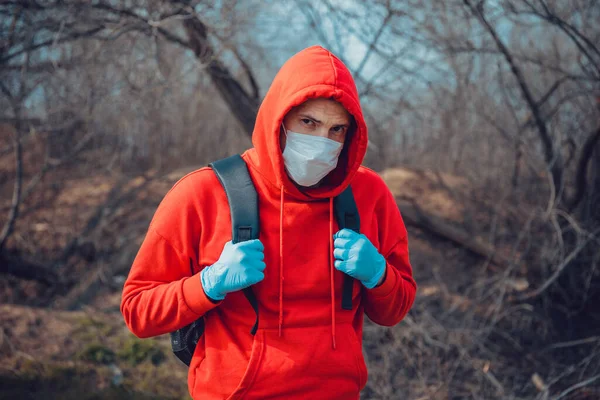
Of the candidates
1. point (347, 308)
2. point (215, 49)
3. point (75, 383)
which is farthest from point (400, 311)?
point (215, 49)

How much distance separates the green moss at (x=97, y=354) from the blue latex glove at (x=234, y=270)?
2764 mm

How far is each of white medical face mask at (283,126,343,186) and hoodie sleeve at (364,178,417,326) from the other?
306mm

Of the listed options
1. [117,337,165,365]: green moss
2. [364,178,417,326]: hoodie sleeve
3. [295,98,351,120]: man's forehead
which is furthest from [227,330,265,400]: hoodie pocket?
[117,337,165,365]: green moss

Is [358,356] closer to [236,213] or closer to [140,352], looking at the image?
[236,213]

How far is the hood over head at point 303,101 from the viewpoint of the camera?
193 cm

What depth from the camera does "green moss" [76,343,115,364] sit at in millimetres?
4191

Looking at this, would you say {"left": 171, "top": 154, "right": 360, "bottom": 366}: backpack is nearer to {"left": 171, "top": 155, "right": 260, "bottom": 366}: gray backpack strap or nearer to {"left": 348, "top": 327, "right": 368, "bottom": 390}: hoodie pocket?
{"left": 171, "top": 155, "right": 260, "bottom": 366}: gray backpack strap

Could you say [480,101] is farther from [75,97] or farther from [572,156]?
→ [75,97]

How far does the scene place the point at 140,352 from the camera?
170 inches

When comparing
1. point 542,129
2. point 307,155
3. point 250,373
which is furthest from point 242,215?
point 542,129

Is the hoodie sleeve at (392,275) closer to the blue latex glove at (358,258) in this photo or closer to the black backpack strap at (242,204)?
the blue latex glove at (358,258)

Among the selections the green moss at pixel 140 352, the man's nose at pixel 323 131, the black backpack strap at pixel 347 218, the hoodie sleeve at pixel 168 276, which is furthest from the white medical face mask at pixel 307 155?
the green moss at pixel 140 352

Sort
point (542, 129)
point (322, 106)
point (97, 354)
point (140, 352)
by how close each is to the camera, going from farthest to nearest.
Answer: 1. point (542, 129)
2. point (140, 352)
3. point (97, 354)
4. point (322, 106)

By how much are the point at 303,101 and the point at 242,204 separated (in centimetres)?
41
